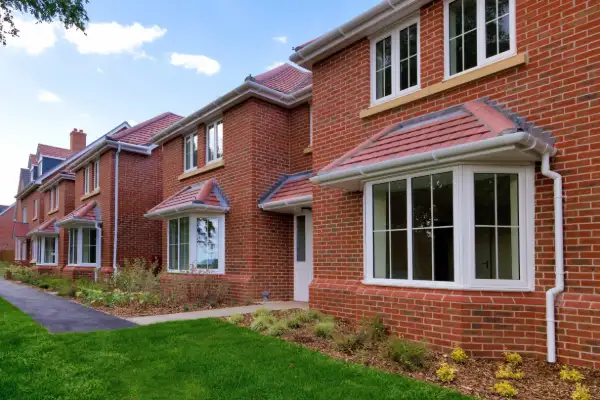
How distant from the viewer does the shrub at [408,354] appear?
17.4ft

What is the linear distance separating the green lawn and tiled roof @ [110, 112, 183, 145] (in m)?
11.6

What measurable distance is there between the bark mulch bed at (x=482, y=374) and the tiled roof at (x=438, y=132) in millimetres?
2809

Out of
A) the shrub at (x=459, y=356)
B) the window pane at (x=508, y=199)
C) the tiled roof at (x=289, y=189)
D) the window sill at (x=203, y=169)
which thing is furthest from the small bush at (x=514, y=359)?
the window sill at (x=203, y=169)

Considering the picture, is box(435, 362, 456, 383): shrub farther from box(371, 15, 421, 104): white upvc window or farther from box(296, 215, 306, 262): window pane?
box(296, 215, 306, 262): window pane

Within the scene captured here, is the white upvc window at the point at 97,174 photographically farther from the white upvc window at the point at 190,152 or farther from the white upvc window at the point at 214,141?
the white upvc window at the point at 214,141

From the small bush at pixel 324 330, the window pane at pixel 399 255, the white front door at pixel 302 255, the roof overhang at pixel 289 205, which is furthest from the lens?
the white front door at pixel 302 255

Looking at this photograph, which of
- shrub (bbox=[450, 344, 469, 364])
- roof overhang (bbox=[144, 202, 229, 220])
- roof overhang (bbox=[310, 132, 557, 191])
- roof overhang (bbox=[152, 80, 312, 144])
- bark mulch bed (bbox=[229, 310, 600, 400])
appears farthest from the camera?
roof overhang (bbox=[144, 202, 229, 220])

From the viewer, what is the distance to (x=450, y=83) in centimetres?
682

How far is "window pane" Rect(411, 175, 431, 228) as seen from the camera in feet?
21.2

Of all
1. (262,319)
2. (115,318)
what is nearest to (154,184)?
(115,318)

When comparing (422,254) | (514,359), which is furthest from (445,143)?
(514,359)

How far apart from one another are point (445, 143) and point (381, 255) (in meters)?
2.19

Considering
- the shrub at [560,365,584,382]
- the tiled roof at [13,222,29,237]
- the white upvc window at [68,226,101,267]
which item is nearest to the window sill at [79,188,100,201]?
the white upvc window at [68,226,101,267]

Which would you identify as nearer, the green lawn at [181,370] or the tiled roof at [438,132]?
the green lawn at [181,370]
